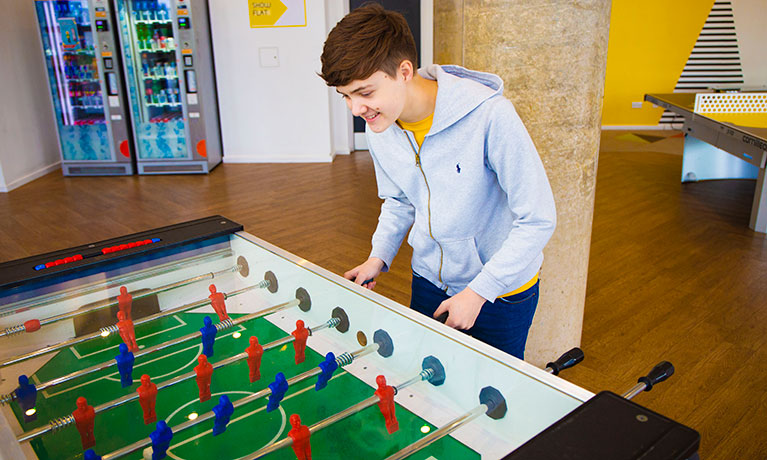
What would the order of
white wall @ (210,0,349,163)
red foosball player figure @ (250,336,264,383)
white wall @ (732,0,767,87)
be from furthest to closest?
white wall @ (732,0,767,87)
white wall @ (210,0,349,163)
red foosball player figure @ (250,336,264,383)

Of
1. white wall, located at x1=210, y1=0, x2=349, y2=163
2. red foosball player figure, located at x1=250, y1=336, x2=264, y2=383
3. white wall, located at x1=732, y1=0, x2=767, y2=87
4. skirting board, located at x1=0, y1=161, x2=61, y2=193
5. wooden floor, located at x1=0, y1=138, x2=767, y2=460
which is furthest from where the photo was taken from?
white wall, located at x1=732, y1=0, x2=767, y2=87

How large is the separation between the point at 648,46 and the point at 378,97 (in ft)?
28.9

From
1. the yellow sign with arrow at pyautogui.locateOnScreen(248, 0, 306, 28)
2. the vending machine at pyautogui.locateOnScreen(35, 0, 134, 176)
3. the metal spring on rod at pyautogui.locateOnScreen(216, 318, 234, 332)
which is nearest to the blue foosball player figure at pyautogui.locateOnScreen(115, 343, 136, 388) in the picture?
the metal spring on rod at pyautogui.locateOnScreen(216, 318, 234, 332)

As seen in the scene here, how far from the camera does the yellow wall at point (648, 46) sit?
848 centimetres

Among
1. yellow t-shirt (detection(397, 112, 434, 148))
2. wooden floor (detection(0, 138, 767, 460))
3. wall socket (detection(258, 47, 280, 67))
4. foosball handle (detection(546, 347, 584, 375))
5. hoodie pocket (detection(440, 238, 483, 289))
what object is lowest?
wooden floor (detection(0, 138, 767, 460))

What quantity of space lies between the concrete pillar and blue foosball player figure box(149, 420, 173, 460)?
1.74 meters

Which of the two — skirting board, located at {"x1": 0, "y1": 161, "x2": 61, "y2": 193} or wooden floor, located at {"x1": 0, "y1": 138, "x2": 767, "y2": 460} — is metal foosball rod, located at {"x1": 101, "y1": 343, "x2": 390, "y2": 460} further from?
skirting board, located at {"x1": 0, "y1": 161, "x2": 61, "y2": 193}

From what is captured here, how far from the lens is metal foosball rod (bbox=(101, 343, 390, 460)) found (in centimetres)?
108

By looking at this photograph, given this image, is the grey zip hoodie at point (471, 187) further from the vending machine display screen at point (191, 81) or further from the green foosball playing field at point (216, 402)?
the vending machine display screen at point (191, 81)

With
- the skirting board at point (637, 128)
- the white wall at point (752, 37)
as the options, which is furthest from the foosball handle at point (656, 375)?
the white wall at point (752, 37)

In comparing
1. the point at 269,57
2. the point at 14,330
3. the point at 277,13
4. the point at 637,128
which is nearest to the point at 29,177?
the point at 269,57

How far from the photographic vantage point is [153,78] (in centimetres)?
650

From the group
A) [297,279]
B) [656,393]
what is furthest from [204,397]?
[656,393]

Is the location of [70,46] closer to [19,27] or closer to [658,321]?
[19,27]
